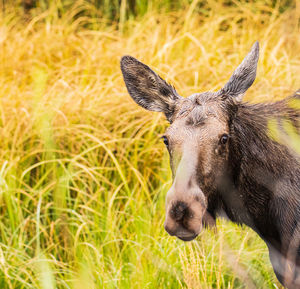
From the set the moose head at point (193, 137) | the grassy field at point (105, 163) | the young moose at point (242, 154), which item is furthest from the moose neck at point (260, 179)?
the grassy field at point (105, 163)

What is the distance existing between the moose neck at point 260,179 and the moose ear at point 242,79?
0.30 ft

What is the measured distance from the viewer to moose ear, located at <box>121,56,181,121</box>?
281 cm

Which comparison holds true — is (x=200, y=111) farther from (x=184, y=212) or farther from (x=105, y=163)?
(x=105, y=163)

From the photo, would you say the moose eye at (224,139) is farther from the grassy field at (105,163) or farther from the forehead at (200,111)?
the grassy field at (105,163)

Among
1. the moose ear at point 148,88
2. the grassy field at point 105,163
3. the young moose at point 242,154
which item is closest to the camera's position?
the young moose at point 242,154

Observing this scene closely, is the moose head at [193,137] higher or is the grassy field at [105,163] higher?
the moose head at [193,137]

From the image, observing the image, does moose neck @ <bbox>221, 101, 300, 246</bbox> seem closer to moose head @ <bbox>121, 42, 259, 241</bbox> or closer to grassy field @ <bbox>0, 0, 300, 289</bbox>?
moose head @ <bbox>121, 42, 259, 241</bbox>

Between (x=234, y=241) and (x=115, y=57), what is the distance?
2.60 m

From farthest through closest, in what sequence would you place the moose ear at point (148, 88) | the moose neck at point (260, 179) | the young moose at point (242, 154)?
the moose ear at point (148, 88) → the moose neck at point (260, 179) → the young moose at point (242, 154)

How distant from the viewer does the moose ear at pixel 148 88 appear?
9.23ft

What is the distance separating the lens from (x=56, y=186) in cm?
409

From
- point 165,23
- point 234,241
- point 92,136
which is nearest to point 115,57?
point 165,23

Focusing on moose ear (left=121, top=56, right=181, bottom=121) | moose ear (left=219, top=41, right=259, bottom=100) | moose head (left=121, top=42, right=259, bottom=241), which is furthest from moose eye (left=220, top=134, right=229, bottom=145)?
moose ear (left=121, top=56, right=181, bottom=121)

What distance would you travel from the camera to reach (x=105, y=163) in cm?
441
